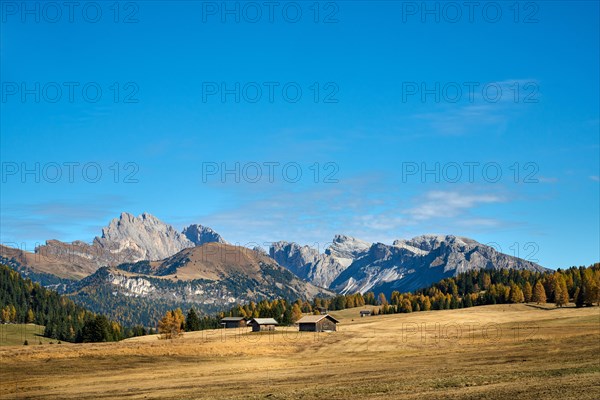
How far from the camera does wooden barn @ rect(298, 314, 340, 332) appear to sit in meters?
149

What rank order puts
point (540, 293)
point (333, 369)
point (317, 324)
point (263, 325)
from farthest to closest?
point (540, 293), point (263, 325), point (317, 324), point (333, 369)

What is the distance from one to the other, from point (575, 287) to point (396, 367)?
14826cm

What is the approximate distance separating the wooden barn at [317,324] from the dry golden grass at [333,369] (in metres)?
36.0

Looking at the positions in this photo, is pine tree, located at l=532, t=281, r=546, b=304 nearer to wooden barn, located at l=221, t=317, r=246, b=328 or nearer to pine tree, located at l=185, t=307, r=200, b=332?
wooden barn, located at l=221, t=317, r=246, b=328

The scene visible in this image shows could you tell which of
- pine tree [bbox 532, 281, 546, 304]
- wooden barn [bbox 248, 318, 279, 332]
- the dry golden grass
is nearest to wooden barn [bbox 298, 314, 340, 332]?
wooden barn [bbox 248, 318, 279, 332]

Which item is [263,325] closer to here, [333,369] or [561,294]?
[561,294]

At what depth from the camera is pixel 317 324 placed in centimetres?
14925

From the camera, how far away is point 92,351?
84.6 meters

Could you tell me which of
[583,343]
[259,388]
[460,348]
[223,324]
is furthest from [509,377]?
[223,324]

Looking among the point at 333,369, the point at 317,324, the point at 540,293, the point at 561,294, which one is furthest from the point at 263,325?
the point at 333,369

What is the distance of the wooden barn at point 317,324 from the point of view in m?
149

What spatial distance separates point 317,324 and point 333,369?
8564cm

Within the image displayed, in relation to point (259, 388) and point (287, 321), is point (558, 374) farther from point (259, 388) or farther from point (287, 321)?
point (287, 321)

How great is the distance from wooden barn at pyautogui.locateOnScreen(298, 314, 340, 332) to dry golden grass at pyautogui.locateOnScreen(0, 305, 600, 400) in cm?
3595
